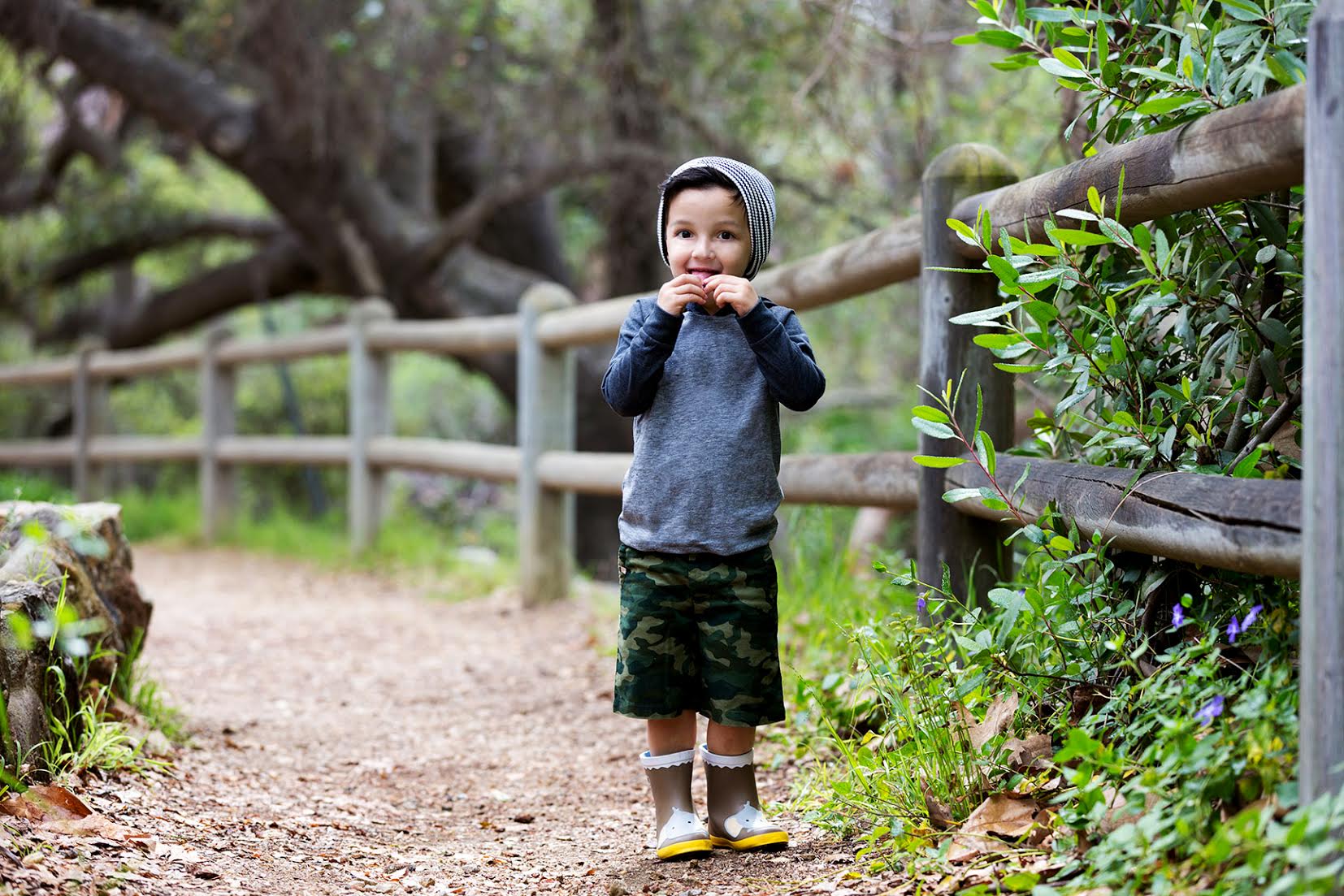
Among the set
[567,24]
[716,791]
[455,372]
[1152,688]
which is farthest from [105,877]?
[455,372]

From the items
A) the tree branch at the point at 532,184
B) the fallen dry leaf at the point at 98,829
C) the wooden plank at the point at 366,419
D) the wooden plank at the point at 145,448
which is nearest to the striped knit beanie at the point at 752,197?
the fallen dry leaf at the point at 98,829

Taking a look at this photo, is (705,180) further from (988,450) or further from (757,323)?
(988,450)

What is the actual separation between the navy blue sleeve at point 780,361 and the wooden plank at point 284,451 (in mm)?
5062

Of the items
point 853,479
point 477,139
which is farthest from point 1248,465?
point 477,139

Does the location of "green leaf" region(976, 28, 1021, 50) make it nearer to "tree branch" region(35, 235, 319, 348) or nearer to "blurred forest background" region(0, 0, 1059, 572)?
"blurred forest background" region(0, 0, 1059, 572)

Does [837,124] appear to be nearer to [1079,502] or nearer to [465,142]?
[1079,502]

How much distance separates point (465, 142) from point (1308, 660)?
28.2 ft

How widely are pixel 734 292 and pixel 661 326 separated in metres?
0.16

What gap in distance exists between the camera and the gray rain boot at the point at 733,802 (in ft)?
8.04

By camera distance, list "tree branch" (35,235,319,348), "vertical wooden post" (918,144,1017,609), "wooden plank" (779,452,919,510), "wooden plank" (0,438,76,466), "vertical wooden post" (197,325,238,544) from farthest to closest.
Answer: "wooden plank" (0,438,76,466) < "tree branch" (35,235,319,348) < "vertical wooden post" (197,325,238,544) < "wooden plank" (779,452,919,510) < "vertical wooden post" (918,144,1017,609)

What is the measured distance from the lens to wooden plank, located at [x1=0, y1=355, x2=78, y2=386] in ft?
32.0

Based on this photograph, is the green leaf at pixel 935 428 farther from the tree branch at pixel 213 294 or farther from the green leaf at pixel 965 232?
the tree branch at pixel 213 294

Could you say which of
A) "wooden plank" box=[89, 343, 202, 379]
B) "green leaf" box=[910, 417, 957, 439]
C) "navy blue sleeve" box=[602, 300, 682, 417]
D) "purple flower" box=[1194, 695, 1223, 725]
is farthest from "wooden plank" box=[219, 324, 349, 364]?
"purple flower" box=[1194, 695, 1223, 725]

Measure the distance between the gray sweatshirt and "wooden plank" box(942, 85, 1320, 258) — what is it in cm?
52
